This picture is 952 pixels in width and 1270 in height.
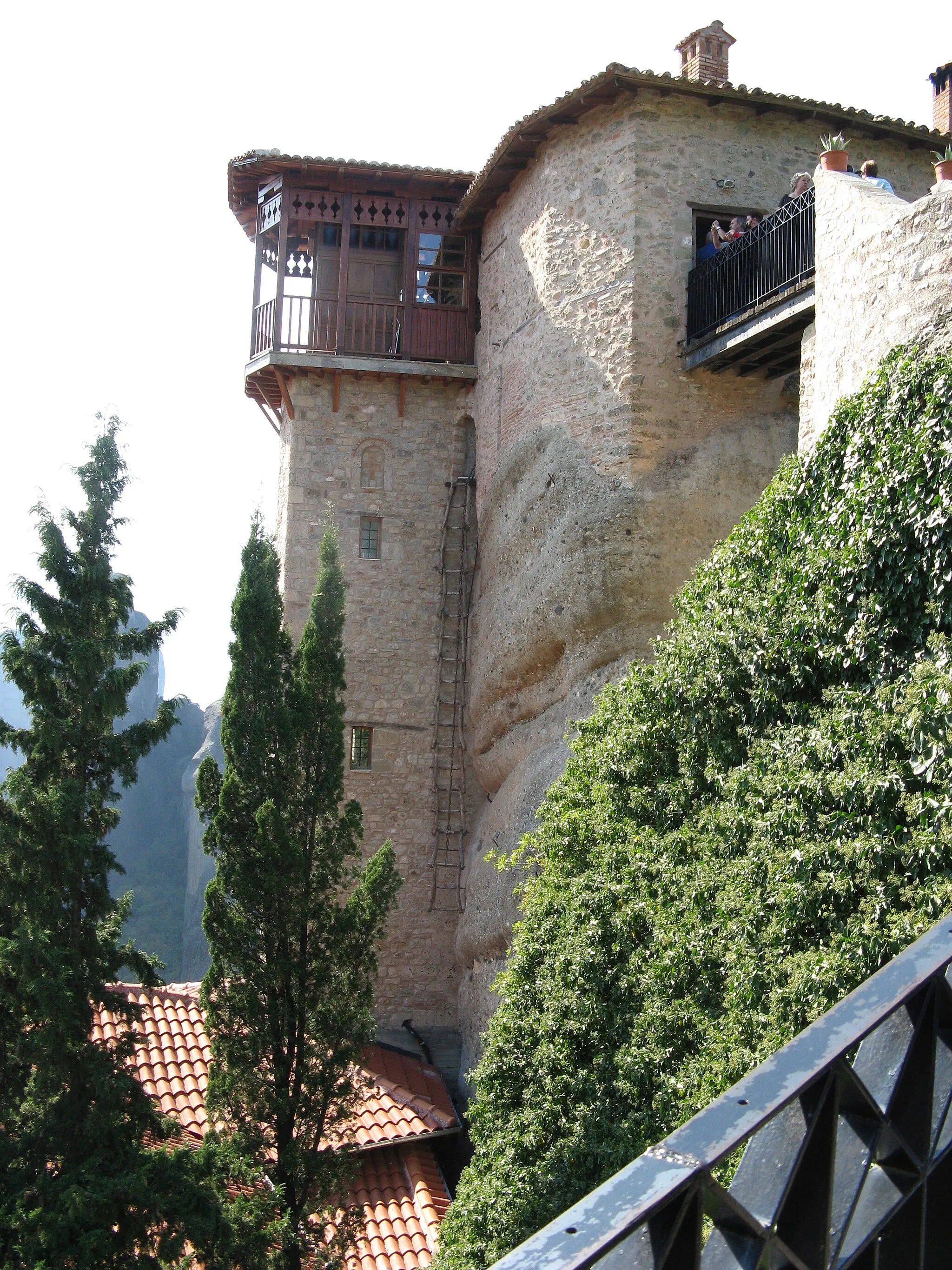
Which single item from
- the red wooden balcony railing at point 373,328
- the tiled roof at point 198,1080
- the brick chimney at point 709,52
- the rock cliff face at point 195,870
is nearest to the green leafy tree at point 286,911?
the tiled roof at point 198,1080

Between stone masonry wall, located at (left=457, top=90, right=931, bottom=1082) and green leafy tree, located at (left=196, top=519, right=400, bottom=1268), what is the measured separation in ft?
8.93

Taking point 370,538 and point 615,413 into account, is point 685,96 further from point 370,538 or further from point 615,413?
point 370,538

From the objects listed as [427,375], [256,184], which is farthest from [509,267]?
[256,184]

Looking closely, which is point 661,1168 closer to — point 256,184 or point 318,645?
point 318,645

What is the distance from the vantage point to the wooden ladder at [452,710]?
16953mm

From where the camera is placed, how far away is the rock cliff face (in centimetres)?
4091

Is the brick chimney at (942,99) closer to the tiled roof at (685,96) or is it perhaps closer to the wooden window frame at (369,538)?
the tiled roof at (685,96)

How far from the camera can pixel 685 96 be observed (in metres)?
13.5

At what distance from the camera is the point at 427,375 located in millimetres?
17453

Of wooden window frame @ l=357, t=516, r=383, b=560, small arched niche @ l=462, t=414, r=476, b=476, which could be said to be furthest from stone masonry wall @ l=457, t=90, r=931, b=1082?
wooden window frame @ l=357, t=516, r=383, b=560

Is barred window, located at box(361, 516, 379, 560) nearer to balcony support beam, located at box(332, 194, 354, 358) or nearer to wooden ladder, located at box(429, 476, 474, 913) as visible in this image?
wooden ladder, located at box(429, 476, 474, 913)

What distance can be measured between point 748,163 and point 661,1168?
1332 centimetres

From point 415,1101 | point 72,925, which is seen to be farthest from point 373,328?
point 415,1101

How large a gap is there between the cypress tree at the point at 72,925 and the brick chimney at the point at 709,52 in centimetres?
908
